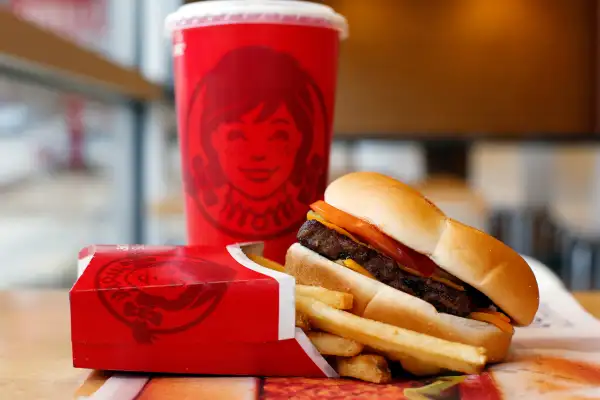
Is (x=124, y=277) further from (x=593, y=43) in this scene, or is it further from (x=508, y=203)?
(x=508, y=203)

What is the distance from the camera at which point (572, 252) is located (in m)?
4.09

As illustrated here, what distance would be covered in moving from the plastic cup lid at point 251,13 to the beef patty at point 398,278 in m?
0.37

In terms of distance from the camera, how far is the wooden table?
78cm

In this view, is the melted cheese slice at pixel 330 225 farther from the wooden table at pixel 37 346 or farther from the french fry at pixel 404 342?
the wooden table at pixel 37 346

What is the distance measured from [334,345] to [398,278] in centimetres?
11

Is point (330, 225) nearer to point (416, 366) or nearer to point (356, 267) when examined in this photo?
point (356, 267)

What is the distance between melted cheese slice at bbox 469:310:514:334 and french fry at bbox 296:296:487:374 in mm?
66

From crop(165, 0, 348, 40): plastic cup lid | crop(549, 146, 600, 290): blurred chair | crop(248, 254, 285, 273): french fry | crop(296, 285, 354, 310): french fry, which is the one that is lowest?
crop(549, 146, 600, 290): blurred chair

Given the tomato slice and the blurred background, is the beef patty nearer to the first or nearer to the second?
the tomato slice

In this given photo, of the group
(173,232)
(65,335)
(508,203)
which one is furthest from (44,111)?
(508,203)

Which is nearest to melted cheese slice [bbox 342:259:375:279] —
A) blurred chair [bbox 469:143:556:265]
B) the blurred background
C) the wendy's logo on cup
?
the wendy's logo on cup

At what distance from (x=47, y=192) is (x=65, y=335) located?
190 cm

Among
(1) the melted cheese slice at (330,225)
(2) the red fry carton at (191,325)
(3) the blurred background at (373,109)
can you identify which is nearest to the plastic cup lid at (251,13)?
(1) the melted cheese slice at (330,225)

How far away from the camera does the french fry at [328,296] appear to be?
815 mm
